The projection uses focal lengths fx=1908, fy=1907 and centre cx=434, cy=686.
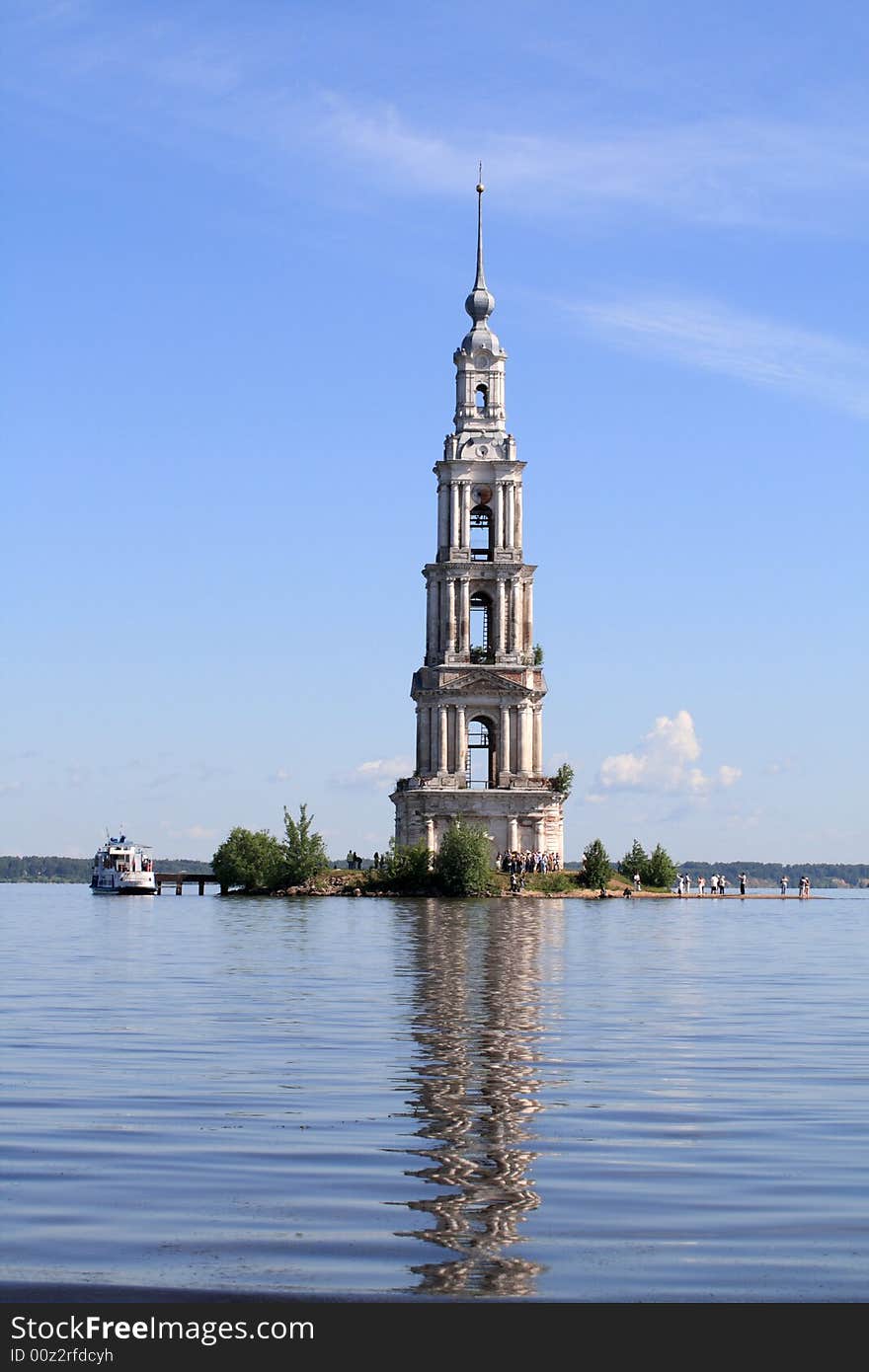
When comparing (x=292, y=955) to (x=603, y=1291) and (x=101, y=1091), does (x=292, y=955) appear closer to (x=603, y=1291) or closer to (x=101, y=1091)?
(x=101, y=1091)

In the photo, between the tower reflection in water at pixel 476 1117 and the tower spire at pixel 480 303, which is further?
the tower spire at pixel 480 303

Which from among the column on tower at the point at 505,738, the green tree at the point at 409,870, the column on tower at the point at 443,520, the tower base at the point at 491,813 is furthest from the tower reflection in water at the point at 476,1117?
the column on tower at the point at 443,520

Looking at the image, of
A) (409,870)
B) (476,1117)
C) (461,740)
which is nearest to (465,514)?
(461,740)

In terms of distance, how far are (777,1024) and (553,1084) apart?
1001 cm

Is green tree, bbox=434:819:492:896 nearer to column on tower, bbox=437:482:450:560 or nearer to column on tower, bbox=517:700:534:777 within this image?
column on tower, bbox=517:700:534:777

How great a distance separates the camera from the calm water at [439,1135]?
44.4 feet

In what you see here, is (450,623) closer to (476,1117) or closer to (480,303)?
(480,303)

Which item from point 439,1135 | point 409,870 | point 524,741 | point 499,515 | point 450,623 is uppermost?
point 499,515

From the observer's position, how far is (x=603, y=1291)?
1270 cm

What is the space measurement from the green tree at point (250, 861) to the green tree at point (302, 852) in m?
1.42

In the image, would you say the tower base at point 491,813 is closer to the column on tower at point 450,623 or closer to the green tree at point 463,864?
the green tree at point 463,864

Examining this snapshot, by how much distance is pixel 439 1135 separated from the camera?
1897 cm

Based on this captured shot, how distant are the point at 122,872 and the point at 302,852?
23078 millimetres

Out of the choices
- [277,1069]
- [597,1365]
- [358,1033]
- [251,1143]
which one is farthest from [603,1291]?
[358,1033]
